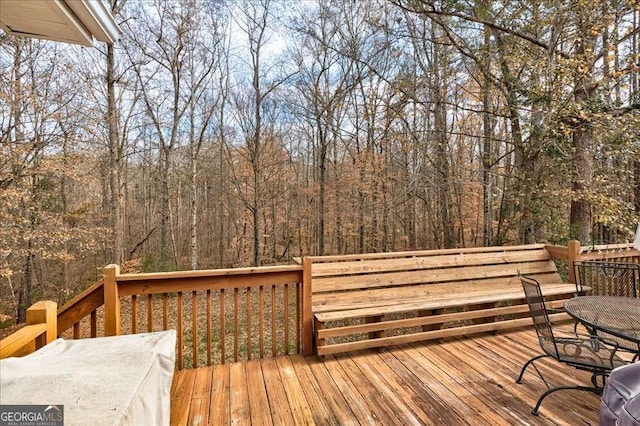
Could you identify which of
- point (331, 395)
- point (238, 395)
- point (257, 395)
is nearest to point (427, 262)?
point (331, 395)

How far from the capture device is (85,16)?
53.9 inches

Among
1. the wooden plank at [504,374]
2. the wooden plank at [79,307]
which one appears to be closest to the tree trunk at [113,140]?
the wooden plank at [79,307]

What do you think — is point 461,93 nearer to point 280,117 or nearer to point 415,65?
point 415,65

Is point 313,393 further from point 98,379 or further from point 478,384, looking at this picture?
point 98,379

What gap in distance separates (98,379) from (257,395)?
1.26 metres

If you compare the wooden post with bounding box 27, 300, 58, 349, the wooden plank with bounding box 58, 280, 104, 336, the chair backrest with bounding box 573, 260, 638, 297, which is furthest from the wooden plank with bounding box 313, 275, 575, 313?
the wooden post with bounding box 27, 300, 58, 349

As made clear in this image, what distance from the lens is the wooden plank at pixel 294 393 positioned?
2.02m

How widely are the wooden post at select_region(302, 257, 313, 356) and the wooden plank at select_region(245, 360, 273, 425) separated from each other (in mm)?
447

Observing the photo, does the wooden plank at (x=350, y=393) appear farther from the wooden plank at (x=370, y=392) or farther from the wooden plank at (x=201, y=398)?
the wooden plank at (x=201, y=398)

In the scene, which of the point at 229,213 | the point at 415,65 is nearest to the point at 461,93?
the point at 415,65

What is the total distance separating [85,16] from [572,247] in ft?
15.6

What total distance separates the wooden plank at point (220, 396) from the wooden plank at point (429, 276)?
104 centimetres

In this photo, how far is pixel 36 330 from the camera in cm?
166

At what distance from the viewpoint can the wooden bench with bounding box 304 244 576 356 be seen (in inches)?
112
